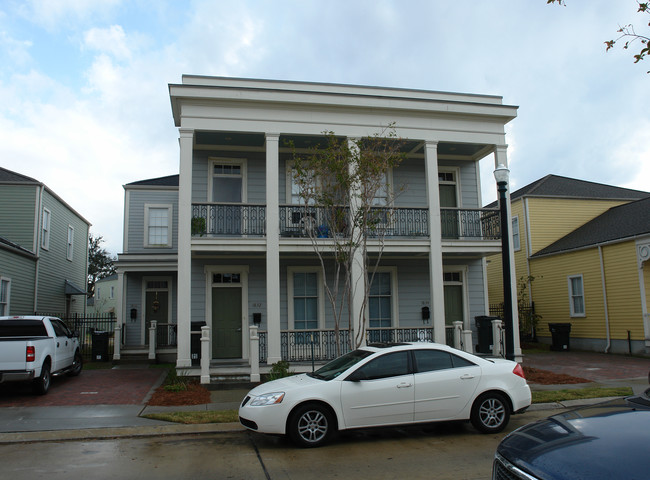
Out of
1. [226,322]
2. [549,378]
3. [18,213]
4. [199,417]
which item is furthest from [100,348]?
[549,378]

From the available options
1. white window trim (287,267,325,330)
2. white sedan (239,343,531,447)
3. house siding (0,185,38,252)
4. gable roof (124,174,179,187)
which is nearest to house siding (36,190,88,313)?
house siding (0,185,38,252)

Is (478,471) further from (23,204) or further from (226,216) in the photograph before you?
(23,204)

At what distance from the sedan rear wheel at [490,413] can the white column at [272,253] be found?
647 cm

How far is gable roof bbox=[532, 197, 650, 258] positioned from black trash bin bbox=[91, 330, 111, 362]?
18054 millimetres

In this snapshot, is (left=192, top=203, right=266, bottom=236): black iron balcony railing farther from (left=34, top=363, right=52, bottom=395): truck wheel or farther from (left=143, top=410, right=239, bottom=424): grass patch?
(left=143, top=410, right=239, bottom=424): grass patch

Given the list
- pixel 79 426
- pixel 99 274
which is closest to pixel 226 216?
pixel 79 426

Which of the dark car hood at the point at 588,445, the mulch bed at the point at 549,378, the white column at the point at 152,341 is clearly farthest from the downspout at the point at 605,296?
the dark car hood at the point at 588,445

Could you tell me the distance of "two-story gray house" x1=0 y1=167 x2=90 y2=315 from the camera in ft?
61.5

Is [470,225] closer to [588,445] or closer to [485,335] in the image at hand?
[485,335]

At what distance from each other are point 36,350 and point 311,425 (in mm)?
6882

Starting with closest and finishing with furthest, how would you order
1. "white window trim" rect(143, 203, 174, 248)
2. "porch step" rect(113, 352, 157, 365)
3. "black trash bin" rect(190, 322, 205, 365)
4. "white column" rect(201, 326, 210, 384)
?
1. "white column" rect(201, 326, 210, 384)
2. "black trash bin" rect(190, 322, 205, 365)
3. "porch step" rect(113, 352, 157, 365)
4. "white window trim" rect(143, 203, 174, 248)

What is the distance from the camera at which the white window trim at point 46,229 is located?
Answer: 21.6 metres

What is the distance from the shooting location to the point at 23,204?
824 inches

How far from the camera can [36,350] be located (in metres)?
10.8
